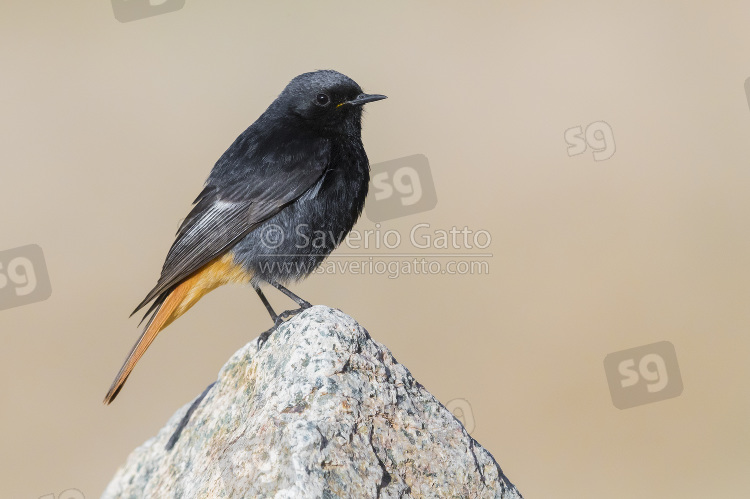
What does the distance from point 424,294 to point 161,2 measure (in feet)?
25.4

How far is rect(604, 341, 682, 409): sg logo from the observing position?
27.6 feet

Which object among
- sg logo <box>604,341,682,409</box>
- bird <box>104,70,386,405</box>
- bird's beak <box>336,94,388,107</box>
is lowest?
sg logo <box>604,341,682,409</box>

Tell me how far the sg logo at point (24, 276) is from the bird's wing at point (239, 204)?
4972 mm

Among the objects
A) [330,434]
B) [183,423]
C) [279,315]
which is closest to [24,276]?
[279,315]

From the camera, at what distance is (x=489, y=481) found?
3.48 metres

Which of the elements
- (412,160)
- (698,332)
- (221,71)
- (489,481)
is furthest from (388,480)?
(221,71)

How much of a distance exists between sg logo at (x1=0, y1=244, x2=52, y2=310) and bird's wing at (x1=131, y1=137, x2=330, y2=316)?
4.97m

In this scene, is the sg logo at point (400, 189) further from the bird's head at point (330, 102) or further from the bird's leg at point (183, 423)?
the bird's leg at point (183, 423)

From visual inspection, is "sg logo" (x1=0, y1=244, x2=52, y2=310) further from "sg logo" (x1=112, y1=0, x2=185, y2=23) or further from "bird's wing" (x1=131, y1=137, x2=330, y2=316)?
"sg logo" (x1=112, y1=0, x2=185, y2=23)

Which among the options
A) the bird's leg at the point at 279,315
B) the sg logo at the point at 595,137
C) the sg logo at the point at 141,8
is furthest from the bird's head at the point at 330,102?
the sg logo at the point at 141,8

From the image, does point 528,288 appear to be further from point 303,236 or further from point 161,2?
point 161,2

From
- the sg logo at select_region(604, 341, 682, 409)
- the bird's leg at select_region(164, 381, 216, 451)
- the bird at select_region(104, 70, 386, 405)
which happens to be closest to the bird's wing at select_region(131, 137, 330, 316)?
the bird at select_region(104, 70, 386, 405)

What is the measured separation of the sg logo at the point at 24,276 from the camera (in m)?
9.67

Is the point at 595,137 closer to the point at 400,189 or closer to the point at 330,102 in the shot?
the point at 400,189
